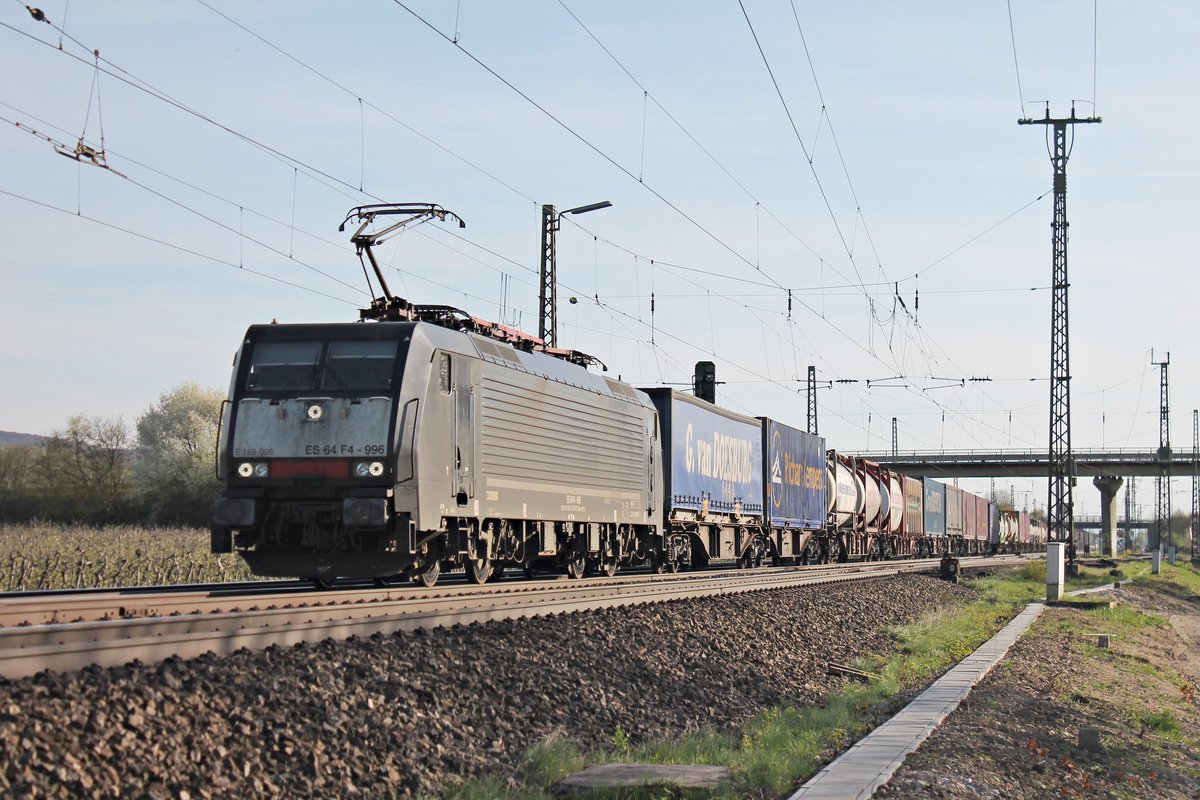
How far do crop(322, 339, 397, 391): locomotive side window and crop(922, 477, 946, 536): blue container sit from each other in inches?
1752

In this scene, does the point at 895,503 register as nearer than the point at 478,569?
No

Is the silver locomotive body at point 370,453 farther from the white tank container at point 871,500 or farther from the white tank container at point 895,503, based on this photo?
the white tank container at point 895,503

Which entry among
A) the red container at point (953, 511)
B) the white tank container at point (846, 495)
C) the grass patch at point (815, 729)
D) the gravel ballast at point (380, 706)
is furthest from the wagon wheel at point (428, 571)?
the red container at point (953, 511)

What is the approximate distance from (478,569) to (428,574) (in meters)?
1.54

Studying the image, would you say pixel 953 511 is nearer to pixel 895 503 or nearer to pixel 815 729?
pixel 895 503

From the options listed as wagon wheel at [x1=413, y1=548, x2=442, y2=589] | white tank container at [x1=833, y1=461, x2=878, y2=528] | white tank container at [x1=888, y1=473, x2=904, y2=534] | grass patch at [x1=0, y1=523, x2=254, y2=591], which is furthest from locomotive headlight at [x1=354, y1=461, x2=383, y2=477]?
white tank container at [x1=888, y1=473, x2=904, y2=534]

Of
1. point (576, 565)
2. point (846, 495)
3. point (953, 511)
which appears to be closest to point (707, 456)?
point (576, 565)

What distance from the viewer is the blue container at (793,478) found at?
33.7 meters

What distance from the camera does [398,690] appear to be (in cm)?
922

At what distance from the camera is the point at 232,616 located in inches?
403

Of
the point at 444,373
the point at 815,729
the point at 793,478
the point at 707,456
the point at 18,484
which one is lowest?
the point at 815,729

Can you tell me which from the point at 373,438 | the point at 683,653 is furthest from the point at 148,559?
the point at 683,653

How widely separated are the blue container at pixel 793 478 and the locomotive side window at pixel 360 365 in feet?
63.2

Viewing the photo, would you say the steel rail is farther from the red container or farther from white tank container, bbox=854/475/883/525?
the red container
